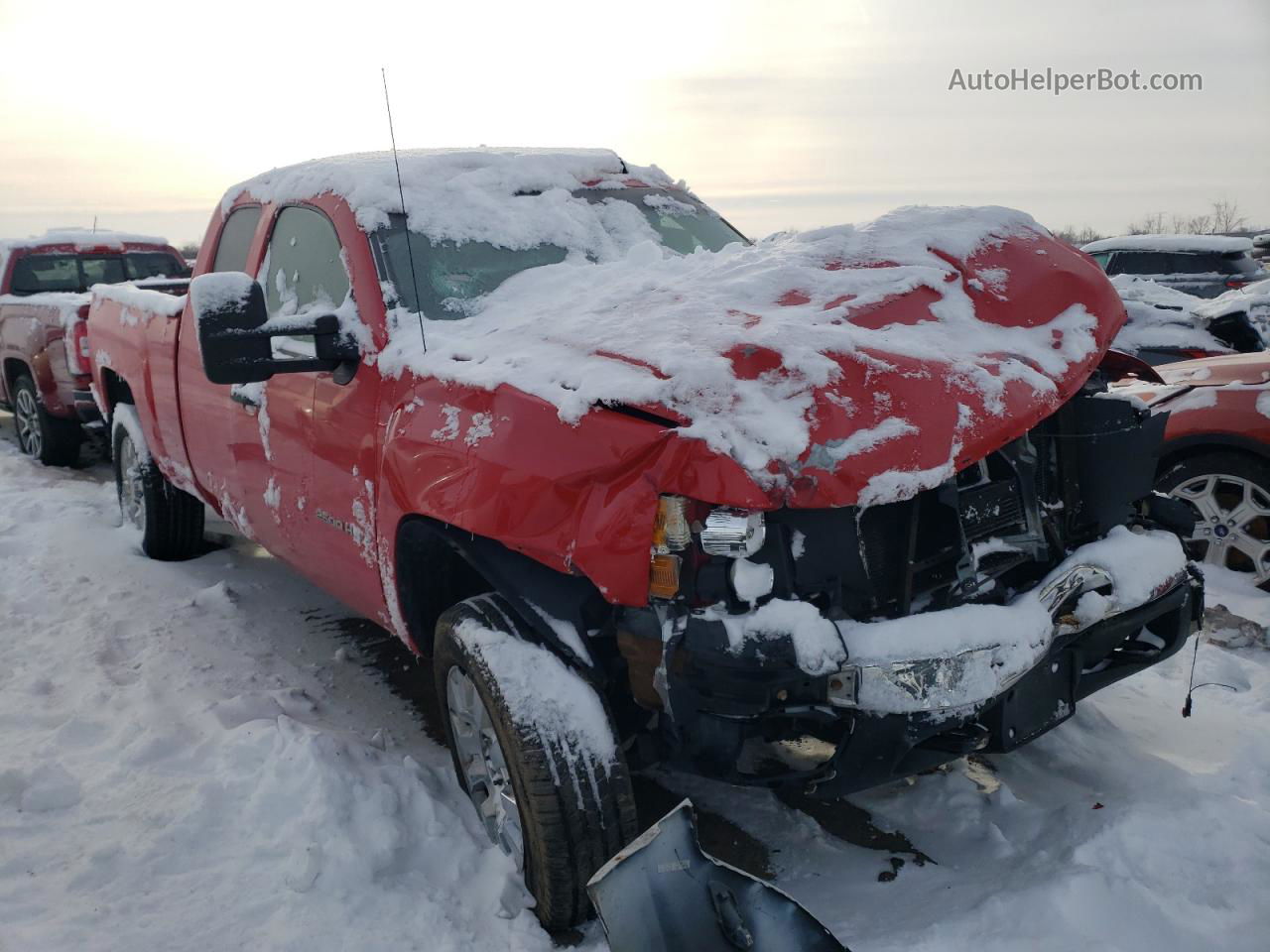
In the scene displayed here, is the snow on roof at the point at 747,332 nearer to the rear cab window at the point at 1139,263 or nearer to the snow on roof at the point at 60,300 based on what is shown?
the snow on roof at the point at 60,300

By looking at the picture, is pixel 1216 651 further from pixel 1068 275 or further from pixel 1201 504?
pixel 1068 275

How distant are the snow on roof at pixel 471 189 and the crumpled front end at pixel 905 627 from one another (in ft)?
5.70

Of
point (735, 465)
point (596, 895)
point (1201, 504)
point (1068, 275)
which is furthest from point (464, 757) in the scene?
point (1201, 504)

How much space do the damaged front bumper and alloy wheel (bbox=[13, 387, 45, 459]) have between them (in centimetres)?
772

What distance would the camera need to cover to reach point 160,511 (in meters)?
5.38

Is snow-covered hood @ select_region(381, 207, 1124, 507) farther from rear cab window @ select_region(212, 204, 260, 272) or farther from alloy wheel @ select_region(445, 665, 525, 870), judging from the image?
rear cab window @ select_region(212, 204, 260, 272)

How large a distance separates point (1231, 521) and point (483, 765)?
3629mm

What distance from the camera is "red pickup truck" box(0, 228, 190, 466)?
7.56 meters

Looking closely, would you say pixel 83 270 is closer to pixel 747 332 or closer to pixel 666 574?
pixel 747 332

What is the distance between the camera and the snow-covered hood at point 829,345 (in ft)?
7.23

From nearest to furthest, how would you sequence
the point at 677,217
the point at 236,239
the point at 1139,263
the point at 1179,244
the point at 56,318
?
1. the point at 677,217
2. the point at 236,239
3. the point at 56,318
4. the point at 1179,244
5. the point at 1139,263

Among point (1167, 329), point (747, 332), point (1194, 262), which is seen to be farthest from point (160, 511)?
point (1194, 262)

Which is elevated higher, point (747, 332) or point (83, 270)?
point (83, 270)

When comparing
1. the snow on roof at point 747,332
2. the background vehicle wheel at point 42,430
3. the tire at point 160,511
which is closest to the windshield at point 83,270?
the background vehicle wheel at point 42,430
